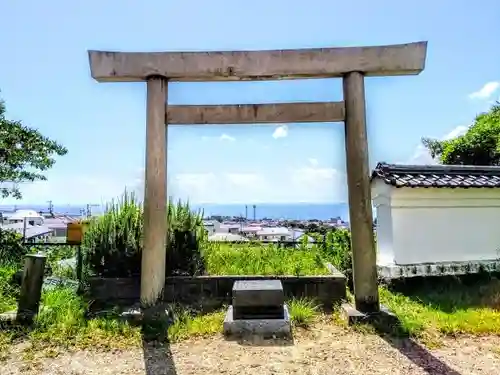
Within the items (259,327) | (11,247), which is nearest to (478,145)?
(259,327)

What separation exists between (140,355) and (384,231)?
441 centimetres

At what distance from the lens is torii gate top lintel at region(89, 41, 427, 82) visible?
203 inches

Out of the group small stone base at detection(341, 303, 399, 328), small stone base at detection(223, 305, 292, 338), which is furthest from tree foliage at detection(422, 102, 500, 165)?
small stone base at detection(223, 305, 292, 338)

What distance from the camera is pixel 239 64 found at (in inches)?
206

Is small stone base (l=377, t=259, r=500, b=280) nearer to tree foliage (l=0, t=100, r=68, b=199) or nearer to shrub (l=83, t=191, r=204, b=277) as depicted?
shrub (l=83, t=191, r=204, b=277)

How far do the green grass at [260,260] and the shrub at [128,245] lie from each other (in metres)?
0.46

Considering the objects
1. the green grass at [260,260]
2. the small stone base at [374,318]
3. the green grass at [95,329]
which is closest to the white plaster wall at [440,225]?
the green grass at [260,260]

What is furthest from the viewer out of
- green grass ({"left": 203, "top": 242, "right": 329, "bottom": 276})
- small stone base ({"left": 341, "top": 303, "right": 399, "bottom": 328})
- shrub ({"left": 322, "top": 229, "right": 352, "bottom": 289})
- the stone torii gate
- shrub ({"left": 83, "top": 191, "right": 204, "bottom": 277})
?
shrub ({"left": 322, "top": 229, "right": 352, "bottom": 289})

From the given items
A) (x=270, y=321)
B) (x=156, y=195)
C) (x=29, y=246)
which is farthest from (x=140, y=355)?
(x=29, y=246)

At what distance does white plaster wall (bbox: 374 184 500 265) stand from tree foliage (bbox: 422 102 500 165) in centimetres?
567

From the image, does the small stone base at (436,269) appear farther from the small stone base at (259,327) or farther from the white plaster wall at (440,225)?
the small stone base at (259,327)

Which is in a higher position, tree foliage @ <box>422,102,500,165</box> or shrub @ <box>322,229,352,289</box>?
tree foliage @ <box>422,102,500,165</box>

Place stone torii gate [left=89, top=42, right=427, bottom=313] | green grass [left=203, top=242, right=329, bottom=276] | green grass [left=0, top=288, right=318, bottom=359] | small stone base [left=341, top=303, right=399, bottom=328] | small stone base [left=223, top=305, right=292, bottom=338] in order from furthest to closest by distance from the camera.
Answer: green grass [left=203, top=242, right=329, bottom=276] → stone torii gate [left=89, top=42, right=427, bottom=313] → small stone base [left=341, top=303, right=399, bottom=328] → small stone base [left=223, top=305, right=292, bottom=338] → green grass [left=0, top=288, right=318, bottom=359]

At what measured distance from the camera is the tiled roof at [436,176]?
6.62 m
